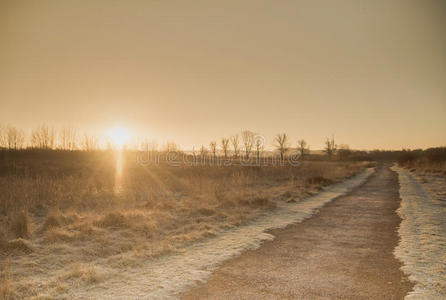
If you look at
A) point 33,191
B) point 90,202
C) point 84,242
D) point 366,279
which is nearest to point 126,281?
point 84,242

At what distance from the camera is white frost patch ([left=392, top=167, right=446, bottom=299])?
438cm

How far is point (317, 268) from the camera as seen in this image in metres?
5.32

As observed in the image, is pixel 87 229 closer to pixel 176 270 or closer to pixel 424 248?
pixel 176 270

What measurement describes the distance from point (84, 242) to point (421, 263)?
24.8 ft

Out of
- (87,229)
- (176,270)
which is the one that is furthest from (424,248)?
(87,229)

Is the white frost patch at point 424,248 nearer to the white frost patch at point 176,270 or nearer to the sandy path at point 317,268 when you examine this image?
the sandy path at point 317,268

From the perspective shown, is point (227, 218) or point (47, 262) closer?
point (47, 262)

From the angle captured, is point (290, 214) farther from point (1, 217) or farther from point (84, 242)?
point (1, 217)

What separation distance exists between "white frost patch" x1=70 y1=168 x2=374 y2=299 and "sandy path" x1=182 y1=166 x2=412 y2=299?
11.3 inches

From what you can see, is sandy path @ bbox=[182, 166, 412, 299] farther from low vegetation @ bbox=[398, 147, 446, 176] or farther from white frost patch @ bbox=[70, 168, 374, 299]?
low vegetation @ bbox=[398, 147, 446, 176]

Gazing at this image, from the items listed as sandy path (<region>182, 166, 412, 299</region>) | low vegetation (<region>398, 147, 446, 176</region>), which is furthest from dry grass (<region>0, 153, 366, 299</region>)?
low vegetation (<region>398, 147, 446, 176</region>)

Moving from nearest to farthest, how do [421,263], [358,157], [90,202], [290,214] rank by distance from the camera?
[421,263], [290,214], [90,202], [358,157]

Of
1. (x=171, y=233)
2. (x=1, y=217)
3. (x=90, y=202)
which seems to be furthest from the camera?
(x=90, y=202)

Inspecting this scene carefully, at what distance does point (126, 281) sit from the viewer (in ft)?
15.7
